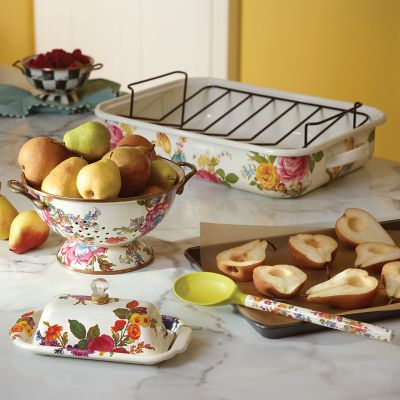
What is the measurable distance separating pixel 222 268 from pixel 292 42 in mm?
Result: 1887

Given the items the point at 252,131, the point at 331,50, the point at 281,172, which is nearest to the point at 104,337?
the point at 281,172

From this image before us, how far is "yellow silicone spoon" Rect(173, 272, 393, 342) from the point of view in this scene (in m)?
1.01

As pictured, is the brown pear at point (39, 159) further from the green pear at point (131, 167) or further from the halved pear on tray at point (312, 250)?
the halved pear on tray at point (312, 250)

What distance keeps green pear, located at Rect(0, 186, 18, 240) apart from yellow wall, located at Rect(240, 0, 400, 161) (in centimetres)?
175

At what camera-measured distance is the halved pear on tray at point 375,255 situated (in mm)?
1202

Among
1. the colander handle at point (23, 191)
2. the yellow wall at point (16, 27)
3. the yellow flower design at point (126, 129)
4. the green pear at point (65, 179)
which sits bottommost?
the yellow wall at point (16, 27)

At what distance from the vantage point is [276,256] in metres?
1.26

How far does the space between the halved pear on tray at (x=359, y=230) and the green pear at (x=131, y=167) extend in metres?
0.32

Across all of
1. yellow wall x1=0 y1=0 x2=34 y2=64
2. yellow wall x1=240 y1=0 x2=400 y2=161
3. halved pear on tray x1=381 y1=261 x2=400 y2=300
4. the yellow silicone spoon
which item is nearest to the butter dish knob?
the yellow silicone spoon

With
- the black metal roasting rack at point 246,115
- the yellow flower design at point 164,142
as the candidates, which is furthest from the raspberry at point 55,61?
the yellow flower design at point 164,142

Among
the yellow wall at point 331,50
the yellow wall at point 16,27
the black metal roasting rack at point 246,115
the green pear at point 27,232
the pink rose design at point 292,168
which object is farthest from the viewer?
the yellow wall at point 16,27

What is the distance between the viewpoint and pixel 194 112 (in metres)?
1.88

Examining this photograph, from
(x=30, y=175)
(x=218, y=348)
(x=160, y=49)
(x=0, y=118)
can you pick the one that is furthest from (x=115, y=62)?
(x=218, y=348)

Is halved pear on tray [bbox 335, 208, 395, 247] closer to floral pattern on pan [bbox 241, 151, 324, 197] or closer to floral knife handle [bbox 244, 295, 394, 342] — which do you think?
floral pattern on pan [bbox 241, 151, 324, 197]
